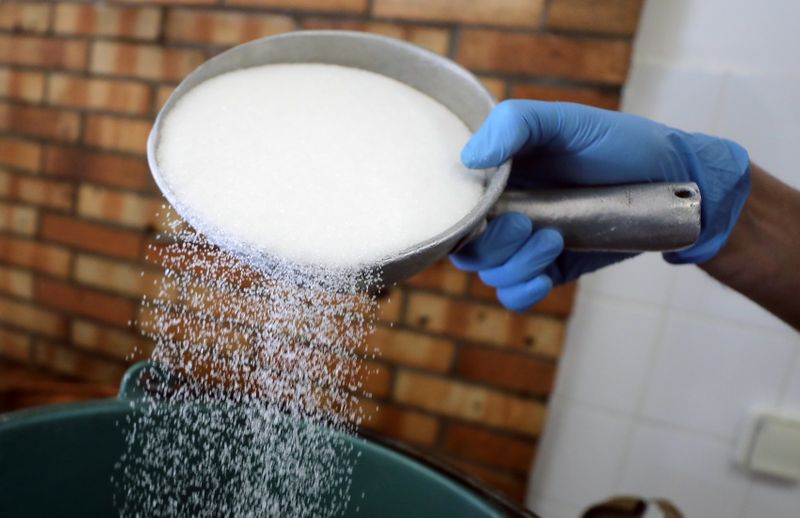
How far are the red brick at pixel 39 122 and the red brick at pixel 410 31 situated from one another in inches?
23.1

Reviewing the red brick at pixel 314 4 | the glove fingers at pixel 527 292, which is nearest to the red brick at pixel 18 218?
the red brick at pixel 314 4

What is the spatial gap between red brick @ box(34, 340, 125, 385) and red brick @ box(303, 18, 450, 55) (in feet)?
2.58

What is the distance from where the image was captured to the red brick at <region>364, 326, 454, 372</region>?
35.3 inches

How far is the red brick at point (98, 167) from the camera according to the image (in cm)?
105

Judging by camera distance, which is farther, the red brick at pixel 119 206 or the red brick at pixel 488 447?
the red brick at pixel 119 206

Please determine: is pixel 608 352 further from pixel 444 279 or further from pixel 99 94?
pixel 99 94

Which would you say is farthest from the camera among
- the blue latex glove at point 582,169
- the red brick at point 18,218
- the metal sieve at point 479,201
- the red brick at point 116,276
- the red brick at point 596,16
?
the red brick at point 18,218

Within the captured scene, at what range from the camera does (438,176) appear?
499 millimetres

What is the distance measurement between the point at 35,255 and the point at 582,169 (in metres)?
1.13

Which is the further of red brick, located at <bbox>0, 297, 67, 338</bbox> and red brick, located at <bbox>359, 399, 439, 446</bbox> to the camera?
red brick, located at <bbox>0, 297, 67, 338</bbox>

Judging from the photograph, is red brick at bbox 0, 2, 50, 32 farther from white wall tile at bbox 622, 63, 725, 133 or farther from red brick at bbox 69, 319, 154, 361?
white wall tile at bbox 622, 63, 725, 133

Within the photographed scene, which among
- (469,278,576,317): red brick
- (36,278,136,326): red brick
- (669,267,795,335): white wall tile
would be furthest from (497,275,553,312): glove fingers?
(36,278,136,326): red brick

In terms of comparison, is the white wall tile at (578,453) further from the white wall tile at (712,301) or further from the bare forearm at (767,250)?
the bare forearm at (767,250)

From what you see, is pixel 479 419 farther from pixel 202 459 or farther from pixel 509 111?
pixel 509 111
